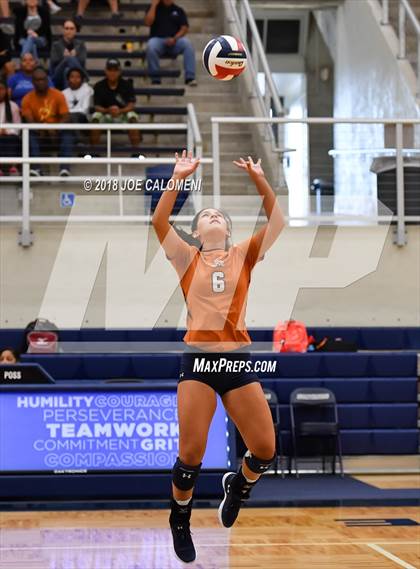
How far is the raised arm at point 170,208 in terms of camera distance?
736cm

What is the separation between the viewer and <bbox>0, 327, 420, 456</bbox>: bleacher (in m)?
14.2

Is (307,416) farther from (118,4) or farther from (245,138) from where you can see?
(118,4)

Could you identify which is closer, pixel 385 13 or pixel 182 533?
pixel 182 533

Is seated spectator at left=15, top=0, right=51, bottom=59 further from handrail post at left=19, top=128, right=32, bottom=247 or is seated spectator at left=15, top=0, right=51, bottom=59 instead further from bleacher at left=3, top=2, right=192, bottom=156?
handrail post at left=19, top=128, right=32, bottom=247

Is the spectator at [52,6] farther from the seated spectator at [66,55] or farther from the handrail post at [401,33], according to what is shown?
the handrail post at [401,33]

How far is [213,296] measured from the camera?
7449mm

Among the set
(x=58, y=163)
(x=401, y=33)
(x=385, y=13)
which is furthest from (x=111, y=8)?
(x=58, y=163)

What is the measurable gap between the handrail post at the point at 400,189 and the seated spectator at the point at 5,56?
599 centimetres

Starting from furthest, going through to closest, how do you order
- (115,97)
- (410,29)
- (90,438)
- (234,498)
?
1. (410,29)
2. (115,97)
3. (90,438)
4. (234,498)

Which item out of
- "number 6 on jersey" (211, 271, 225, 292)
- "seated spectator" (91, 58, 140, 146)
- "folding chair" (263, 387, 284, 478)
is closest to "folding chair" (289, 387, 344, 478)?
"folding chair" (263, 387, 284, 478)

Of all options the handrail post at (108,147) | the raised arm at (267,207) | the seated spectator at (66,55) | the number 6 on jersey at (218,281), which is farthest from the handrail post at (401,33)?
the number 6 on jersey at (218,281)

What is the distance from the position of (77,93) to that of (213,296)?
995cm

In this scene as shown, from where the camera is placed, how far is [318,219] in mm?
14945

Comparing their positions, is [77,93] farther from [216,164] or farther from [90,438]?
[90,438]
